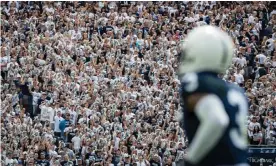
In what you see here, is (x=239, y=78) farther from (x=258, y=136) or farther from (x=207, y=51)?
(x=207, y=51)

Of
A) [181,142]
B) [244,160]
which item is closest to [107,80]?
[181,142]

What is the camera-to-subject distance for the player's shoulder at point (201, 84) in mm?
4285

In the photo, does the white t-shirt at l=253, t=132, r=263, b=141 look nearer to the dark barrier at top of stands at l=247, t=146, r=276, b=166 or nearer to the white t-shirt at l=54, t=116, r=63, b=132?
the dark barrier at top of stands at l=247, t=146, r=276, b=166

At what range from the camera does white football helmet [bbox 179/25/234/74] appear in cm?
429

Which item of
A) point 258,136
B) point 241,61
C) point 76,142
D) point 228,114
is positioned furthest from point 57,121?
point 228,114

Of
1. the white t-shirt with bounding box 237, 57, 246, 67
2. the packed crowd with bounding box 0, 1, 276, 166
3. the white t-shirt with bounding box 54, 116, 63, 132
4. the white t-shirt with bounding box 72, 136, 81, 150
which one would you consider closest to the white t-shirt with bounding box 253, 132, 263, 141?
the packed crowd with bounding box 0, 1, 276, 166

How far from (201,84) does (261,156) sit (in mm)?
13206

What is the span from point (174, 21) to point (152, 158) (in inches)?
260

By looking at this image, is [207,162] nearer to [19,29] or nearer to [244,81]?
[244,81]

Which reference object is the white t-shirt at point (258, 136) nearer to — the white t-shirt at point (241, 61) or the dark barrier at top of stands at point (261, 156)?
the dark barrier at top of stands at point (261, 156)

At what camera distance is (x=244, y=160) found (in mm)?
4422

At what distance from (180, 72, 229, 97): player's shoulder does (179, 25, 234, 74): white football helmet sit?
0.04 m

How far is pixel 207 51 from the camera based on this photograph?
4.29 m

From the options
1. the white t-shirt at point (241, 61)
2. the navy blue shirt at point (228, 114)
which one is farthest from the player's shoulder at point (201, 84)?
the white t-shirt at point (241, 61)
